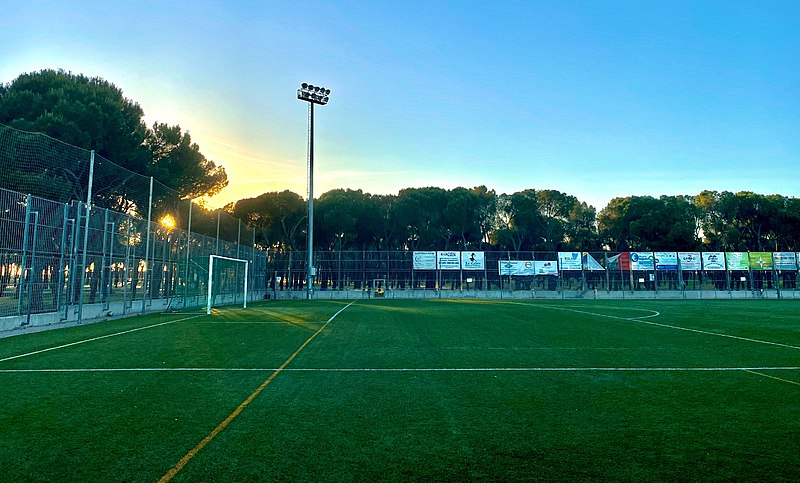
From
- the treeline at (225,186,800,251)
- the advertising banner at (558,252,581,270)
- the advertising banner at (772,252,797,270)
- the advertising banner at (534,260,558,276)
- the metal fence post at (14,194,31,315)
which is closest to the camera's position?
the metal fence post at (14,194,31,315)

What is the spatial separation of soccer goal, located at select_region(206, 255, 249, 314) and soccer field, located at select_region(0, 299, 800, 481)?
1859 cm

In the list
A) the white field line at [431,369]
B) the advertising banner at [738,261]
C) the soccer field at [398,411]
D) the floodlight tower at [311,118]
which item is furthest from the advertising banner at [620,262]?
the white field line at [431,369]

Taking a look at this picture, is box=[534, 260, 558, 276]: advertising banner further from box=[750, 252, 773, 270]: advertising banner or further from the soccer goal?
the soccer goal

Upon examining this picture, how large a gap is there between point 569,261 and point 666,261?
10.4 metres

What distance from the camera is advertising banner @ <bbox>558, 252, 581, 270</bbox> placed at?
164ft

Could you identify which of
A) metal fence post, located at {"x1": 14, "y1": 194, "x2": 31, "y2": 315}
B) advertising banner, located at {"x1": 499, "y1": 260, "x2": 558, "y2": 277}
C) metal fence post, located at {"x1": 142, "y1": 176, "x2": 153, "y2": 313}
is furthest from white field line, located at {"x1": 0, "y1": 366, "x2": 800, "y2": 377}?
advertising banner, located at {"x1": 499, "y1": 260, "x2": 558, "y2": 277}

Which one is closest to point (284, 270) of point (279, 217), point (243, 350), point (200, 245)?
point (279, 217)

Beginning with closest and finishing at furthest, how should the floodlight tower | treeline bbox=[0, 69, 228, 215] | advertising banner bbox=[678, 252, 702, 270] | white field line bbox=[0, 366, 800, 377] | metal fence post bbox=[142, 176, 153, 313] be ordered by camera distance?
1. white field line bbox=[0, 366, 800, 377]
2. treeline bbox=[0, 69, 228, 215]
3. metal fence post bbox=[142, 176, 153, 313]
4. the floodlight tower
5. advertising banner bbox=[678, 252, 702, 270]

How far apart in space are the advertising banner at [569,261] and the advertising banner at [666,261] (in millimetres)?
8355

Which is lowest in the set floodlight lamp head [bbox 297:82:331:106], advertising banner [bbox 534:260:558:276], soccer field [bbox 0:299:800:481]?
soccer field [bbox 0:299:800:481]

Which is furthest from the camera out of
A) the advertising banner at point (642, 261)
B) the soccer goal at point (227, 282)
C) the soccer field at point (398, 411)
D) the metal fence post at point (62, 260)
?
the advertising banner at point (642, 261)

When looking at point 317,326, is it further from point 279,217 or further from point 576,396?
point 279,217

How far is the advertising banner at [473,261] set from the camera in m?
48.8

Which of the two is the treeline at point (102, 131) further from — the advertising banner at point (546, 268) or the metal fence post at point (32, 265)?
the advertising banner at point (546, 268)
